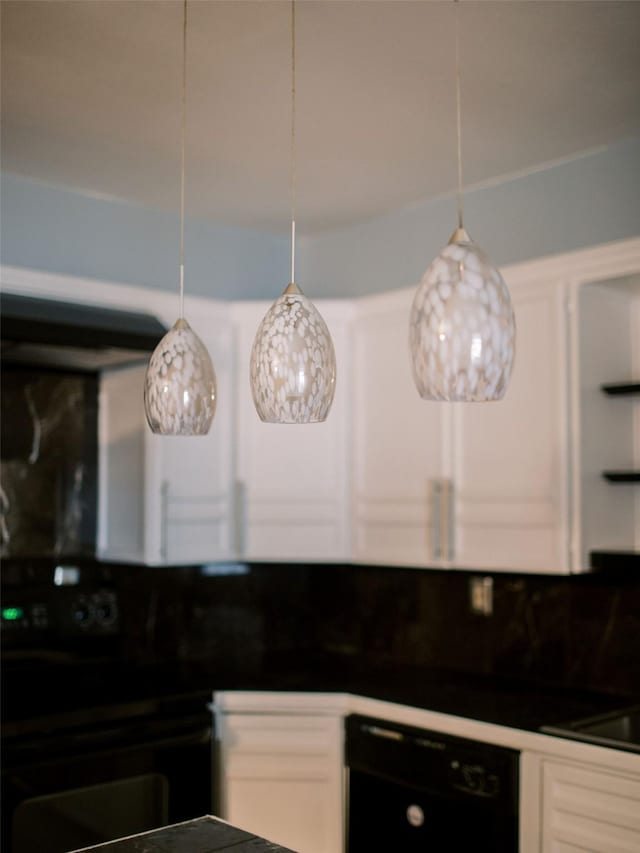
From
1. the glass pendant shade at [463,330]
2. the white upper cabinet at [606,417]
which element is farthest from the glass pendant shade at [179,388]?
the white upper cabinet at [606,417]

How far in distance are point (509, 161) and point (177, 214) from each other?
51.6 inches

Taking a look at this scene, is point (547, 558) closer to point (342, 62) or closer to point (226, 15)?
point (342, 62)

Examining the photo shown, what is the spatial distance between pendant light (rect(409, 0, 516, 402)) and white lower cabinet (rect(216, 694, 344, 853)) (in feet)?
6.96

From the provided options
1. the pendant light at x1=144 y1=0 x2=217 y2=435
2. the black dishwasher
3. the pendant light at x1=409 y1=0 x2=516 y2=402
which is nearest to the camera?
the pendant light at x1=409 y1=0 x2=516 y2=402

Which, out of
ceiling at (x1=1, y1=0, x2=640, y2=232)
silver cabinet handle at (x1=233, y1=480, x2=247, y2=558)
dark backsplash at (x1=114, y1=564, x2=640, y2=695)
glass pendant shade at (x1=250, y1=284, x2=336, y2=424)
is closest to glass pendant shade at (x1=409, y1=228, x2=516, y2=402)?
glass pendant shade at (x1=250, y1=284, x2=336, y2=424)

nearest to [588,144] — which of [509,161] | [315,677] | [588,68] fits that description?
[509,161]

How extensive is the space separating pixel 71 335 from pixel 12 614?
985 mm

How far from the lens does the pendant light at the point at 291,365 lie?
1.80 meters

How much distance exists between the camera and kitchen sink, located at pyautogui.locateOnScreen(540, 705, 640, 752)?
107 inches

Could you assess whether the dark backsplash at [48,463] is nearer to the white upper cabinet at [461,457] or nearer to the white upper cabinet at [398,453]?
the white upper cabinet at [398,453]

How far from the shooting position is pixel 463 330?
1.52 metres

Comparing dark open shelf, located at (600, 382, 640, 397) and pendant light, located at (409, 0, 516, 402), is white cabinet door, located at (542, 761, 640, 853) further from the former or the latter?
pendant light, located at (409, 0, 516, 402)

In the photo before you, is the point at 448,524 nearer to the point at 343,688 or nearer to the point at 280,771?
the point at 343,688

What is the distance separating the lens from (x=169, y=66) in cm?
266
